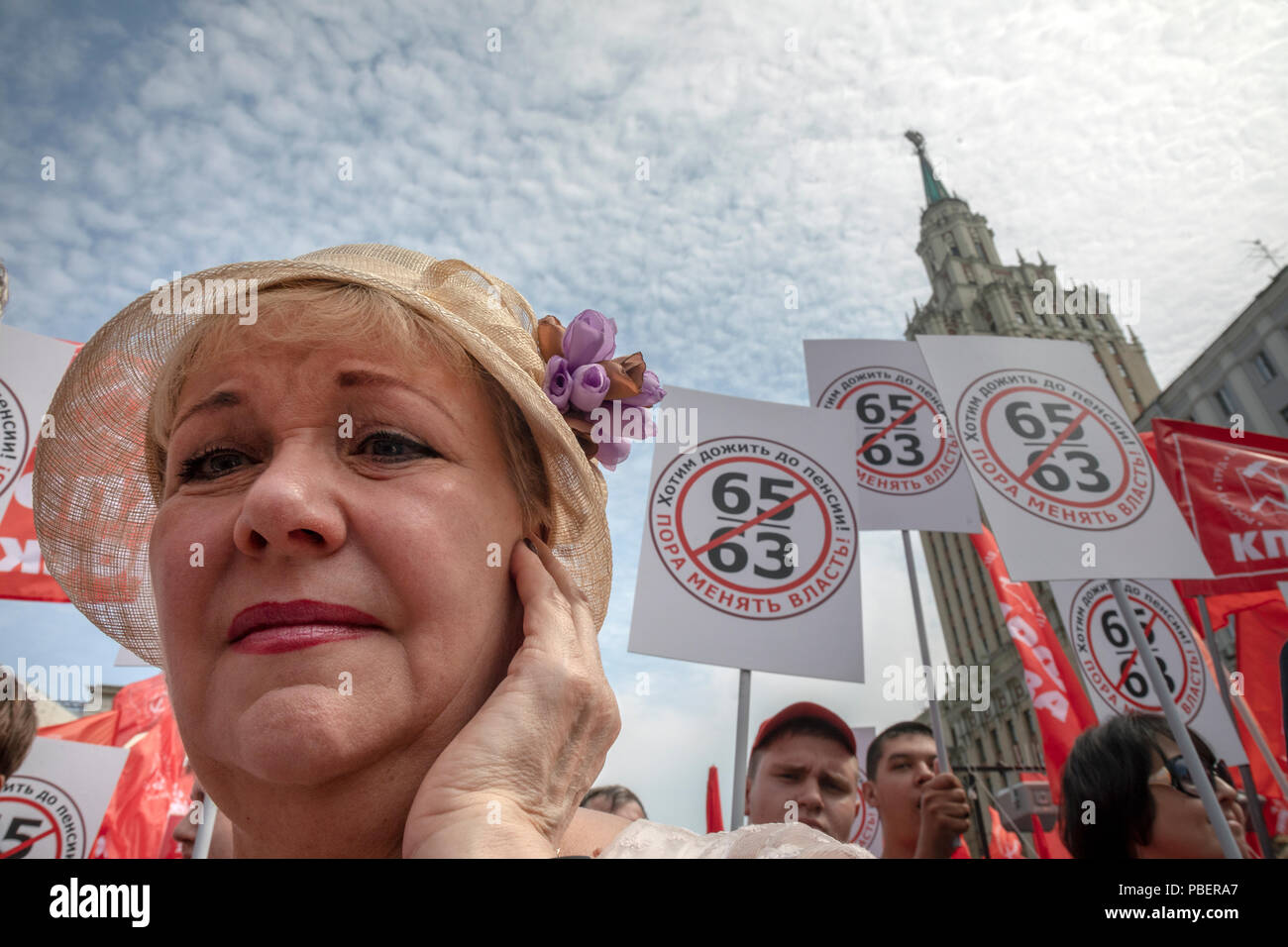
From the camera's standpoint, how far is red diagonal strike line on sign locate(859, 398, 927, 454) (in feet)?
19.0

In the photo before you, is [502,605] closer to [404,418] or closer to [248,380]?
[404,418]

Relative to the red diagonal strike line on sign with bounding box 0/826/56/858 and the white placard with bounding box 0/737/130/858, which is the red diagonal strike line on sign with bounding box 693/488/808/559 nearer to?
the white placard with bounding box 0/737/130/858

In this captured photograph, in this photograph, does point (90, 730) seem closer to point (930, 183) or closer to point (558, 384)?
point (558, 384)

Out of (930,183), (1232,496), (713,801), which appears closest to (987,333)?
(930,183)

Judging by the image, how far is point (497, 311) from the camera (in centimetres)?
146

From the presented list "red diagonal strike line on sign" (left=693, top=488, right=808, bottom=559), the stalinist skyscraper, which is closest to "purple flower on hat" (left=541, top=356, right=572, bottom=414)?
"red diagonal strike line on sign" (left=693, top=488, right=808, bottom=559)

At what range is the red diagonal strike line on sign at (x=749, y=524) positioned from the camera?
12.2ft

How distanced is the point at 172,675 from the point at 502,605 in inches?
19.5

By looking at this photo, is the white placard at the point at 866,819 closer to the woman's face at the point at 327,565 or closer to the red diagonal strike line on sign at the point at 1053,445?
the red diagonal strike line on sign at the point at 1053,445

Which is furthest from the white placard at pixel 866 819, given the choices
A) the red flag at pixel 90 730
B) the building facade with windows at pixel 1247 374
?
the building facade with windows at pixel 1247 374

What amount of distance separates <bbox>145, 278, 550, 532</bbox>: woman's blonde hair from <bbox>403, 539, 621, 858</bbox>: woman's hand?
19 centimetres

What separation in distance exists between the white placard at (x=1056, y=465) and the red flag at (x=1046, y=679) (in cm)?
184

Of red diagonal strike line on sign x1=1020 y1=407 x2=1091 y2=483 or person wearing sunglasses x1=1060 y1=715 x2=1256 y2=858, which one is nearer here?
person wearing sunglasses x1=1060 y1=715 x2=1256 y2=858
